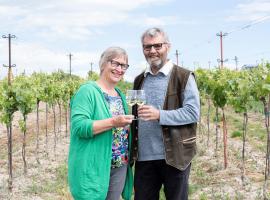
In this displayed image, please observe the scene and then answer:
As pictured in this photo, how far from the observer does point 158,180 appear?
3.89m

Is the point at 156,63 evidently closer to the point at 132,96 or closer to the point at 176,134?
the point at 132,96

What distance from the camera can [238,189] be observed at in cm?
766

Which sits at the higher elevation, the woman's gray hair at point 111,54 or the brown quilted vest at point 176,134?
the woman's gray hair at point 111,54

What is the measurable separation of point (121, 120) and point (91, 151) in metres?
0.40

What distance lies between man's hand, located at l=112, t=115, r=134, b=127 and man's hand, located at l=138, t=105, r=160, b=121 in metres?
0.19

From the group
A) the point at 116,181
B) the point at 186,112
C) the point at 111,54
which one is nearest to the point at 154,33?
the point at 111,54

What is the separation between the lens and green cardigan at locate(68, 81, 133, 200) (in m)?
3.29

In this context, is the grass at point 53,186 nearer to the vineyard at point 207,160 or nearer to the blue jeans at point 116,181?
the vineyard at point 207,160

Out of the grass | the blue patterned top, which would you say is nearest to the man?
the blue patterned top

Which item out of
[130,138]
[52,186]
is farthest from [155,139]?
[52,186]

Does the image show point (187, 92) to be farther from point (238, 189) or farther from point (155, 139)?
point (238, 189)

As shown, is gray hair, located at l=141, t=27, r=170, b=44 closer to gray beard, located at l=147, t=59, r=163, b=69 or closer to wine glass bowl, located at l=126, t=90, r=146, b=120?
gray beard, located at l=147, t=59, r=163, b=69

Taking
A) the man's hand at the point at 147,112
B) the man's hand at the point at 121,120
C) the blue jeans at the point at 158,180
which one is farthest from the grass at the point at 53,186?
the man's hand at the point at 121,120

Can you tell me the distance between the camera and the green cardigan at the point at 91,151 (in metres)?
3.29
